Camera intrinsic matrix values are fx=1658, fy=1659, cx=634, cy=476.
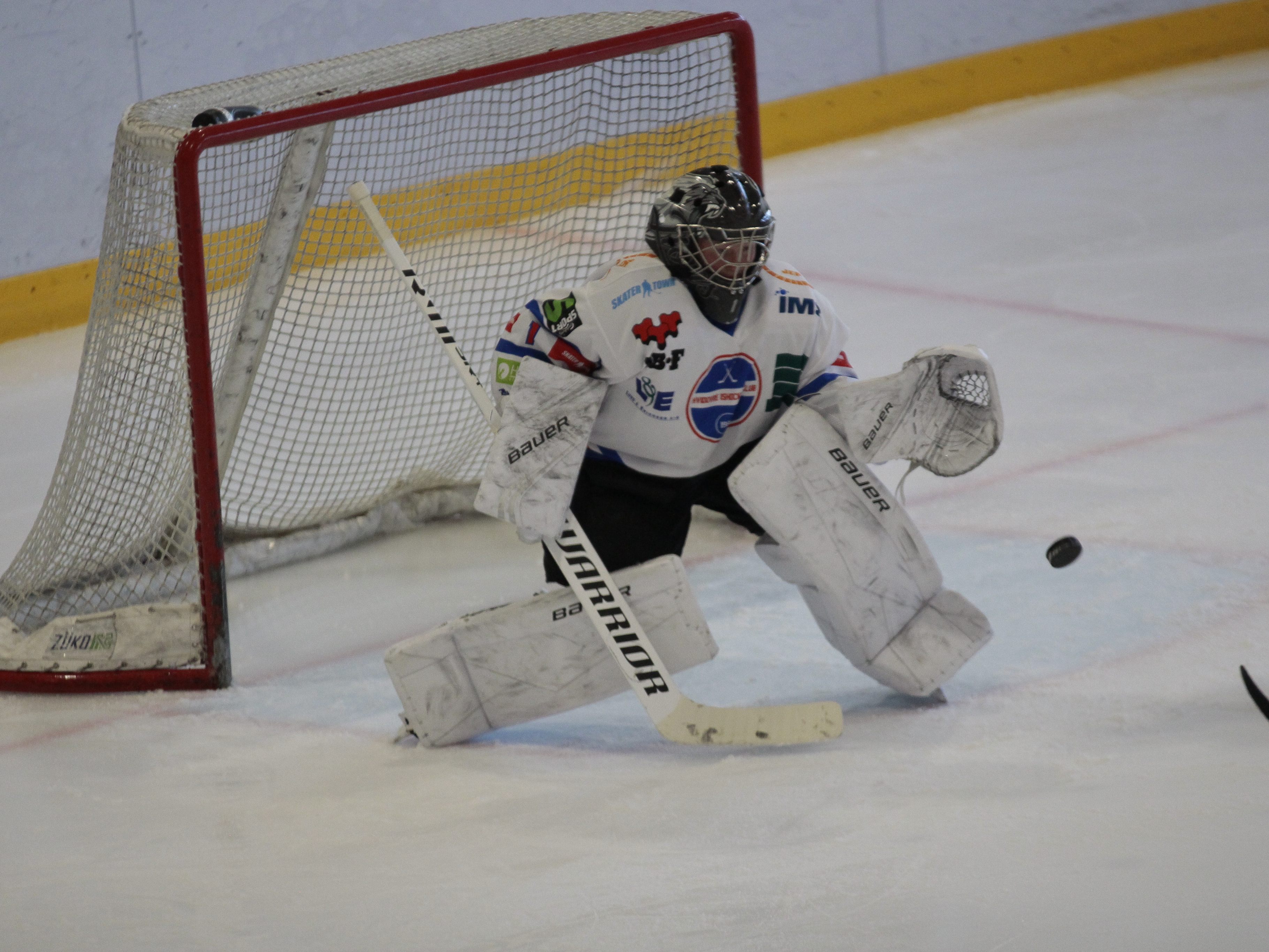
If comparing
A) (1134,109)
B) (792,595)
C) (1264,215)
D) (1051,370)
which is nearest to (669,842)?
(792,595)

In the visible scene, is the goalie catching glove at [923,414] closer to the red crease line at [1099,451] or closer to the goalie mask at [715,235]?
the goalie mask at [715,235]

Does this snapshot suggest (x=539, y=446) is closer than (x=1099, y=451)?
Yes

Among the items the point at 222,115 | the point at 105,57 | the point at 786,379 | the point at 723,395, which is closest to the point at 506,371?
the point at 723,395

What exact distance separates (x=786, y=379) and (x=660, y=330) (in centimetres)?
26

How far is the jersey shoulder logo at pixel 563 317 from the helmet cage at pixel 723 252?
7.1 inches

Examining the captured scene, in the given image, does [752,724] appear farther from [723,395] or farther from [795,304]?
[795,304]

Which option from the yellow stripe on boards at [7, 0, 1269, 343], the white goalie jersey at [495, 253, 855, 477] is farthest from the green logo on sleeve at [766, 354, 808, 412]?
the yellow stripe on boards at [7, 0, 1269, 343]

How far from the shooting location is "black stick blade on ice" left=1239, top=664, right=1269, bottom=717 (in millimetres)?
2398

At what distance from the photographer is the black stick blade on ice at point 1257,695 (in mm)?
2398

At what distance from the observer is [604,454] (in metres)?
2.73

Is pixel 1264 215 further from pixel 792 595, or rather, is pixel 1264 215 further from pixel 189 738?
pixel 189 738

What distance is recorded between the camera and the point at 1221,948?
1787 millimetres

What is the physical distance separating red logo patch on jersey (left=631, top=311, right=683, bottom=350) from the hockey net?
2.36 ft

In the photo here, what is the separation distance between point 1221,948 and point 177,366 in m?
1.94
